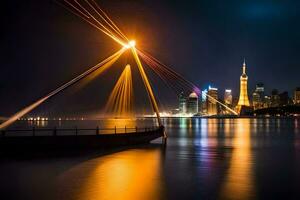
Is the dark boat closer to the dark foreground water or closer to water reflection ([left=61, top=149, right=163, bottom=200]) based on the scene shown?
the dark foreground water

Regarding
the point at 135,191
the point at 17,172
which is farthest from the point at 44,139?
the point at 135,191

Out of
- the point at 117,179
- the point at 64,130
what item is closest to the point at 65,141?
the point at 64,130

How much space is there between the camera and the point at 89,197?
1195 cm

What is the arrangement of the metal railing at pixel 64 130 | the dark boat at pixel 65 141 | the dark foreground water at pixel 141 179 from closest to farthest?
the dark foreground water at pixel 141 179, the dark boat at pixel 65 141, the metal railing at pixel 64 130

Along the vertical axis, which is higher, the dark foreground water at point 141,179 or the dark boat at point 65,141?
the dark boat at point 65,141

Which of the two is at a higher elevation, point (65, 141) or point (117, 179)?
point (65, 141)

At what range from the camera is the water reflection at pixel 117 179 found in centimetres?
1253

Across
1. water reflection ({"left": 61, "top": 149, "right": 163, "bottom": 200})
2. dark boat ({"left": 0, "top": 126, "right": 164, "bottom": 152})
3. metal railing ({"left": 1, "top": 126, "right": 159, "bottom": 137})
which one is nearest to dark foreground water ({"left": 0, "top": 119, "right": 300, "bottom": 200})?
water reflection ({"left": 61, "top": 149, "right": 163, "bottom": 200})

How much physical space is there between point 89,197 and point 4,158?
37.5ft

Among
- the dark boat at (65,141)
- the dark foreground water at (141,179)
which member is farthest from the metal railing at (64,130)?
the dark foreground water at (141,179)

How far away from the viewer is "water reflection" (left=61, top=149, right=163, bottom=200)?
12.5 meters

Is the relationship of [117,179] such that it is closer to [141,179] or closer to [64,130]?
[141,179]

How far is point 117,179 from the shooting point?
15500mm

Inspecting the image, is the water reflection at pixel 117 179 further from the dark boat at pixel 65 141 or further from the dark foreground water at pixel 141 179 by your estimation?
the dark boat at pixel 65 141
